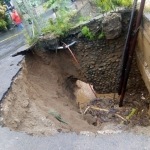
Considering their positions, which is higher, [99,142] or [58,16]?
[58,16]

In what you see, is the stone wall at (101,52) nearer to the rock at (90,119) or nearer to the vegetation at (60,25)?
the vegetation at (60,25)

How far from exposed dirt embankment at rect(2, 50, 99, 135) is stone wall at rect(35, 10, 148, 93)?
1.47 feet

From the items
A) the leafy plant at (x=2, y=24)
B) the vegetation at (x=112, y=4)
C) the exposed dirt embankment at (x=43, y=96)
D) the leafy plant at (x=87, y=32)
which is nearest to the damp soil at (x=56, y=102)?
the exposed dirt embankment at (x=43, y=96)

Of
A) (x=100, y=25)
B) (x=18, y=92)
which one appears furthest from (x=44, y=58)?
(x=18, y=92)

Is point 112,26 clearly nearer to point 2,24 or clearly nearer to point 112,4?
point 112,4

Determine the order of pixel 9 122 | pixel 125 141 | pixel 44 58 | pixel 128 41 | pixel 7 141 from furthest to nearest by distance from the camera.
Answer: pixel 44 58, pixel 128 41, pixel 9 122, pixel 7 141, pixel 125 141

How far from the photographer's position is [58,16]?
7895 millimetres

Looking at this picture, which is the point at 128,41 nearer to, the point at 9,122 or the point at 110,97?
the point at 110,97

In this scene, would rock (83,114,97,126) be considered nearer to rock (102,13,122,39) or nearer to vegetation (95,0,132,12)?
rock (102,13,122,39)

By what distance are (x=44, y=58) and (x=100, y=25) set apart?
93.5 inches

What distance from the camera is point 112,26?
668cm

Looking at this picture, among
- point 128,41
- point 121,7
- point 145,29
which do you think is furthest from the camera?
point 121,7

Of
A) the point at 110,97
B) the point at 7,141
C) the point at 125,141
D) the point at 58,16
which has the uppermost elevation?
the point at 58,16

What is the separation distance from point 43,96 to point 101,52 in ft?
10.00
